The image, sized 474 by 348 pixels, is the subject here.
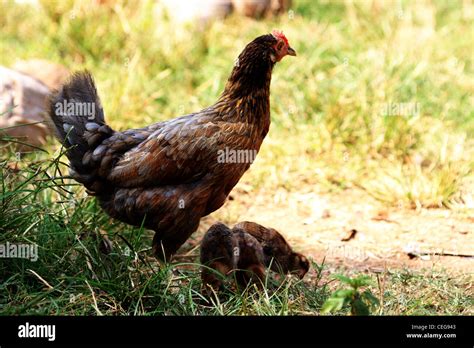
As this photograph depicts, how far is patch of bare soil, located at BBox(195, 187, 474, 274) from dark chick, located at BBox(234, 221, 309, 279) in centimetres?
51

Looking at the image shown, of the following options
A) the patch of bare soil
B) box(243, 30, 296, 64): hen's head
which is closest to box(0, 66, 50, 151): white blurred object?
the patch of bare soil

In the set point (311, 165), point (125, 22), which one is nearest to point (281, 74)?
point (311, 165)

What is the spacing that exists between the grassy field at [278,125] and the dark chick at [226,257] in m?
0.12

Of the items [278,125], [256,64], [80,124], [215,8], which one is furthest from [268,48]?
[215,8]

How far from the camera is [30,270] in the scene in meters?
4.46

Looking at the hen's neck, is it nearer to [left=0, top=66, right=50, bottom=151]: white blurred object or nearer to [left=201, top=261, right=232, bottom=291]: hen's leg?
[left=201, top=261, right=232, bottom=291]: hen's leg

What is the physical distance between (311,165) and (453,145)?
122 cm

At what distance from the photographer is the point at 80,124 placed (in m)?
4.98

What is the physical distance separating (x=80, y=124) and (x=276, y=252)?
1354 millimetres

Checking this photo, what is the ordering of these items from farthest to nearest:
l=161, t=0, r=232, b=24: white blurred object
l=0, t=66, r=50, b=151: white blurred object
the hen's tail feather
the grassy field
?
l=161, t=0, r=232, b=24: white blurred object
l=0, t=66, r=50, b=151: white blurred object
the hen's tail feather
the grassy field

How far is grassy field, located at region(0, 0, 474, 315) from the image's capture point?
14.9ft

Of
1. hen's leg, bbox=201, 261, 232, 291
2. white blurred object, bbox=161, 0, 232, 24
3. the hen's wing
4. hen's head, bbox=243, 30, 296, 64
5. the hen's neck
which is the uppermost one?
white blurred object, bbox=161, 0, 232, 24
